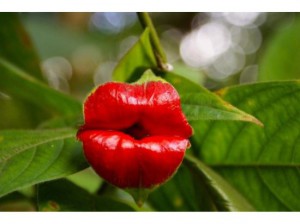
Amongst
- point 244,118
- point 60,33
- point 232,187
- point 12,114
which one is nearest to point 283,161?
point 232,187

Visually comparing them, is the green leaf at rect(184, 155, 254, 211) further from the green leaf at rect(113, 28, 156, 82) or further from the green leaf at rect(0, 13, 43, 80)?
the green leaf at rect(0, 13, 43, 80)

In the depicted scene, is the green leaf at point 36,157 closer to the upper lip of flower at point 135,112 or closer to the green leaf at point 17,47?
the upper lip of flower at point 135,112

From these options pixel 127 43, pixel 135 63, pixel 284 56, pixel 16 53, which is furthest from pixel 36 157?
pixel 127 43

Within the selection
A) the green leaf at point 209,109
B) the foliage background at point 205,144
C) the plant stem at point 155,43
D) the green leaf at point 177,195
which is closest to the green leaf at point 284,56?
the foliage background at point 205,144

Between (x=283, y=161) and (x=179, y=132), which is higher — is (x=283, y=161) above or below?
below

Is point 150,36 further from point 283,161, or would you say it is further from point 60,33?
point 60,33

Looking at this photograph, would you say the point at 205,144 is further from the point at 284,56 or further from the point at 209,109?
the point at 284,56

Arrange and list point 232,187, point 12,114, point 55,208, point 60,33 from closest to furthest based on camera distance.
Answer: point 55,208, point 232,187, point 12,114, point 60,33
